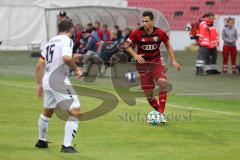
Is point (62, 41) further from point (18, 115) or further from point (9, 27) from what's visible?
point (9, 27)

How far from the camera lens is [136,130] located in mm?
13688

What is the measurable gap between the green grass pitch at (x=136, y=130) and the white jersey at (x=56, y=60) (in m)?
1.06

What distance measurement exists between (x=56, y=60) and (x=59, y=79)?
336mm

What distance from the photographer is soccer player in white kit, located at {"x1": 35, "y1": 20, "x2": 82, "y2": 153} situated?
11.1m

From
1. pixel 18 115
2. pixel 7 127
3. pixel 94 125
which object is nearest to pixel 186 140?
pixel 94 125

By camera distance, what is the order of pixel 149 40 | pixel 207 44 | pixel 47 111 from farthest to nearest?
1. pixel 207 44
2. pixel 149 40
3. pixel 47 111

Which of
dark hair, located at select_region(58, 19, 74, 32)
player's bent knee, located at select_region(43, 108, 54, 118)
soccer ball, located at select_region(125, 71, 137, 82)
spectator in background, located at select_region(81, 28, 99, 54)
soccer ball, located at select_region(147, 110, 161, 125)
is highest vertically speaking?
dark hair, located at select_region(58, 19, 74, 32)

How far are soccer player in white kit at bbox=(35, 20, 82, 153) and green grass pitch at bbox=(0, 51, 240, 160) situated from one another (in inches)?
14.6

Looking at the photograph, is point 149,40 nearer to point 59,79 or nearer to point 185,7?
point 59,79

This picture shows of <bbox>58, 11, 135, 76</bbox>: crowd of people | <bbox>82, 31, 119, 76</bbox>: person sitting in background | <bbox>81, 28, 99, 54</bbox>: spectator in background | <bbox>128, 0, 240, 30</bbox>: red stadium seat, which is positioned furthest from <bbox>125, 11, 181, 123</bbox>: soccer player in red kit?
<bbox>128, 0, 240, 30</bbox>: red stadium seat

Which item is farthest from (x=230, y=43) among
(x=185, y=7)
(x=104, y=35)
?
(x=185, y=7)

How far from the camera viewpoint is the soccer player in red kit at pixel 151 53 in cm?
1463

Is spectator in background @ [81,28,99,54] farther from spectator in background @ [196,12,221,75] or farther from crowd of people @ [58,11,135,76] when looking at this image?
spectator in background @ [196,12,221,75]

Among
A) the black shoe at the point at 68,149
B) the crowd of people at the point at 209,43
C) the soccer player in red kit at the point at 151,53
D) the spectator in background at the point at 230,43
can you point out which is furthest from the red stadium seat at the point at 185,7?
the black shoe at the point at 68,149
